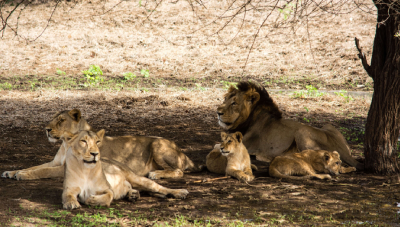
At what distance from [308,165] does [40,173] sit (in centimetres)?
366

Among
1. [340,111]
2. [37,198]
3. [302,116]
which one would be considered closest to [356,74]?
[340,111]

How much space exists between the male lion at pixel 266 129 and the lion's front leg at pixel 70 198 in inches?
129

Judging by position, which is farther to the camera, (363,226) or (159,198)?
(159,198)

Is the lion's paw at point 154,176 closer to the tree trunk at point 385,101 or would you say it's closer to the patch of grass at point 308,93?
the tree trunk at point 385,101

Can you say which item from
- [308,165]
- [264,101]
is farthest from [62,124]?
[308,165]

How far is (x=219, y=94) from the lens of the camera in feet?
41.5

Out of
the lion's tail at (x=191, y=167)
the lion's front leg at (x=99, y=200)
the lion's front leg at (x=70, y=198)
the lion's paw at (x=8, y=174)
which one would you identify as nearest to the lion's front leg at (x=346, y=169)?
the lion's tail at (x=191, y=167)

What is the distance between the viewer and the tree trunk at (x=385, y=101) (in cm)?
618

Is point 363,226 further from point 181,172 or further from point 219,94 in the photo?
point 219,94

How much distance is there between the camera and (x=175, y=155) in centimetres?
667

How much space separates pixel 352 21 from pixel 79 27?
11.6m

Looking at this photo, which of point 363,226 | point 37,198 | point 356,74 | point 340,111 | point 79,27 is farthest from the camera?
point 79,27

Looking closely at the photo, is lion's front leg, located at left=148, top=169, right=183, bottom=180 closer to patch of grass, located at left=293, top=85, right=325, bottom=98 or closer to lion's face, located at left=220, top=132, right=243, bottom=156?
lion's face, located at left=220, top=132, right=243, bottom=156

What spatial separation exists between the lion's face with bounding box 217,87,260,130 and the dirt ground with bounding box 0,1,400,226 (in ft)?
2.34
